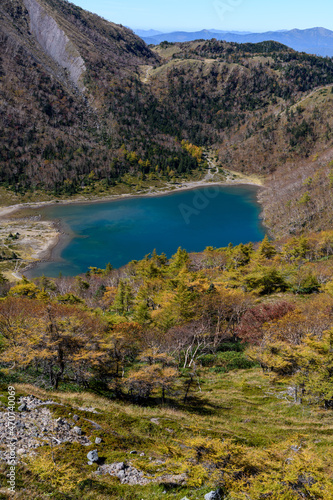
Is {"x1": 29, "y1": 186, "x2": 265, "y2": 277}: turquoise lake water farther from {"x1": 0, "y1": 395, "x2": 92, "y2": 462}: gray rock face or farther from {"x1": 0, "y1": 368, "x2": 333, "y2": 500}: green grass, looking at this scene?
{"x1": 0, "y1": 395, "x2": 92, "y2": 462}: gray rock face

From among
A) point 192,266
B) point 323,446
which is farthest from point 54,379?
point 192,266

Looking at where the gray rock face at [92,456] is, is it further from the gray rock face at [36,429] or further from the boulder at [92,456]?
the gray rock face at [36,429]

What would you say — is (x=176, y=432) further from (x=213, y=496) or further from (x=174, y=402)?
(x=174, y=402)

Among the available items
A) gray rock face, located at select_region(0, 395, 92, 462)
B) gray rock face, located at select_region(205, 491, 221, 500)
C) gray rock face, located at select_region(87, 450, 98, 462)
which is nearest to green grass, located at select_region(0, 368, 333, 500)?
gray rock face, located at select_region(87, 450, 98, 462)

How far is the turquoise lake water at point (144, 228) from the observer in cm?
12138

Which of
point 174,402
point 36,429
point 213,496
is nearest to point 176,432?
point 213,496

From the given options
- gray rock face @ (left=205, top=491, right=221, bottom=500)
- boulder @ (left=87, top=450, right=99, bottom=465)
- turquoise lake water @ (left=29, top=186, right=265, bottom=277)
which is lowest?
turquoise lake water @ (left=29, top=186, right=265, bottom=277)

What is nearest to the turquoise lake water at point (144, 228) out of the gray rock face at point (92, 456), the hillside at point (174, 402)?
the hillside at point (174, 402)

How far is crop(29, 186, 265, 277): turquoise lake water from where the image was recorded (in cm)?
12138

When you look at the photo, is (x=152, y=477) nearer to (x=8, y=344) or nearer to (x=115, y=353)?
(x=115, y=353)

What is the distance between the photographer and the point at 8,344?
93.8ft

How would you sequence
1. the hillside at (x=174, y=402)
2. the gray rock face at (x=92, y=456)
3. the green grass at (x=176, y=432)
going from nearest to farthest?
the hillside at (x=174, y=402), the green grass at (x=176, y=432), the gray rock face at (x=92, y=456)

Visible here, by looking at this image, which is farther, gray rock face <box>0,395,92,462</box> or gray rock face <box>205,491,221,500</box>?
gray rock face <box>0,395,92,462</box>

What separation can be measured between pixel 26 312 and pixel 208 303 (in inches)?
1104
